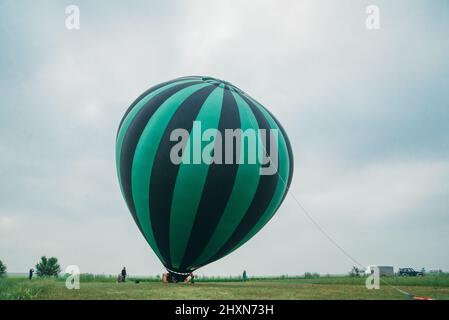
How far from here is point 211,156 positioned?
14109 millimetres

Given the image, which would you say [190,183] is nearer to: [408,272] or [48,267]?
[408,272]

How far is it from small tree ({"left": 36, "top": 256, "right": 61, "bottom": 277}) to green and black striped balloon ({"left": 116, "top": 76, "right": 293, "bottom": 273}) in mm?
45107

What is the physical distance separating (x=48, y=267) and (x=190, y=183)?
49.5m

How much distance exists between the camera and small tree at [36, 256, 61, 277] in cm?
5388

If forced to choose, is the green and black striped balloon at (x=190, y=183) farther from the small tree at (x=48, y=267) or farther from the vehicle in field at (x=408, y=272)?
the small tree at (x=48, y=267)

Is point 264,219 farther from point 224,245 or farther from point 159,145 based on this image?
point 159,145

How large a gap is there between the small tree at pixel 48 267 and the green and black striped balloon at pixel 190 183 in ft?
148

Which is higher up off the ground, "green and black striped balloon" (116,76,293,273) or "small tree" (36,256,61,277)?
"green and black striped balloon" (116,76,293,273)

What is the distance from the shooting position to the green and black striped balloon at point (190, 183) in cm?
1419

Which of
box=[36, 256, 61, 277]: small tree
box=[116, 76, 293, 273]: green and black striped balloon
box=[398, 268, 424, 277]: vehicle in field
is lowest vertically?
box=[36, 256, 61, 277]: small tree

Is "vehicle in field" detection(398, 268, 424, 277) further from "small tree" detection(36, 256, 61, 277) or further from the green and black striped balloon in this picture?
"small tree" detection(36, 256, 61, 277)

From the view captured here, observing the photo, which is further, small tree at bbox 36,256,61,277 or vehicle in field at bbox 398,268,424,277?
small tree at bbox 36,256,61,277

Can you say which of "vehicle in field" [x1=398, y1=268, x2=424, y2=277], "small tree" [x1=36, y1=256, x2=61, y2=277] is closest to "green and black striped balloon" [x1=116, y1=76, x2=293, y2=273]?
"vehicle in field" [x1=398, y1=268, x2=424, y2=277]
